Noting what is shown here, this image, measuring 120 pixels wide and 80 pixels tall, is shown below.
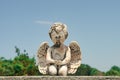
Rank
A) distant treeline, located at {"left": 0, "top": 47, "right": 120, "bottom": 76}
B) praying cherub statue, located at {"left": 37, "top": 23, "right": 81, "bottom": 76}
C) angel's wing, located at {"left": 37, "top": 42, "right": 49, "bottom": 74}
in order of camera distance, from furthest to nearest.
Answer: distant treeline, located at {"left": 0, "top": 47, "right": 120, "bottom": 76} → angel's wing, located at {"left": 37, "top": 42, "right": 49, "bottom": 74} → praying cherub statue, located at {"left": 37, "top": 23, "right": 81, "bottom": 76}

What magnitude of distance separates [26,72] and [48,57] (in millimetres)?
9241

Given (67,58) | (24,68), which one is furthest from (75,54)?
(24,68)

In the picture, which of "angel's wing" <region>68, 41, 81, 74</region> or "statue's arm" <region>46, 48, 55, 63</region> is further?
"angel's wing" <region>68, 41, 81, 74</region>

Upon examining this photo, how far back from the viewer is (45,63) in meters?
6.94

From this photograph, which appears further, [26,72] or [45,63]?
[26,72]

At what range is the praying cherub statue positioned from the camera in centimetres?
679

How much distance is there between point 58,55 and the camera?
690 cm

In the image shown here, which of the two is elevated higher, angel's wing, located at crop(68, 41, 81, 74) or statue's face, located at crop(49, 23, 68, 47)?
statue's face, located at crop(49, 23, 68, 47)

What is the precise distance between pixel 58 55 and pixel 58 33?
401mm

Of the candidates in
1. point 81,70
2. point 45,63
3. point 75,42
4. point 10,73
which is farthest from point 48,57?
point 81,70

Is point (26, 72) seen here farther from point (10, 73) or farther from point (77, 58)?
point (77, 58)

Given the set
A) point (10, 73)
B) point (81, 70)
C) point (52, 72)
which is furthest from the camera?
point (81, 70)

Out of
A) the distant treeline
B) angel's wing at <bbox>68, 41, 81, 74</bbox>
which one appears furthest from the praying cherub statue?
the distant treeline

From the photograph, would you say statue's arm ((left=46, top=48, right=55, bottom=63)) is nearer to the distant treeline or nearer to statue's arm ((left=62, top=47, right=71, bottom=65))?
statue's arm ((left=62, top=47, right=71, bottom=65))
